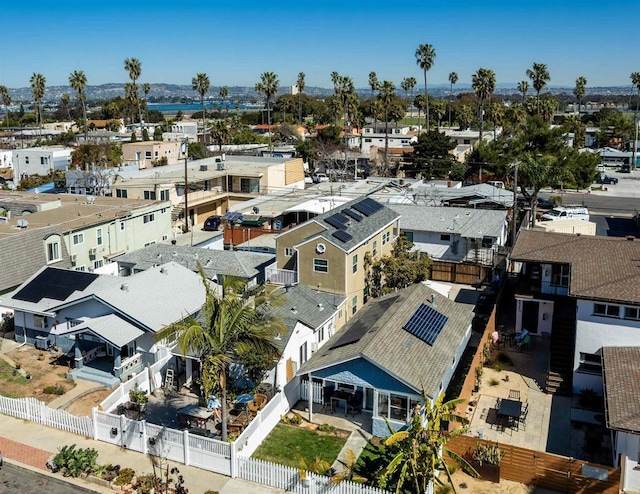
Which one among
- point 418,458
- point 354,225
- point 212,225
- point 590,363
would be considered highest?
point 354,225

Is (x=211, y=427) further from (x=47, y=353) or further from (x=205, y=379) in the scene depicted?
(x=47, y=353)

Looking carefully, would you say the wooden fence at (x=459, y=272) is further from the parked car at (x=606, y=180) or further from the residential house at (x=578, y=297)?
the parked car at (x=606, y=180)

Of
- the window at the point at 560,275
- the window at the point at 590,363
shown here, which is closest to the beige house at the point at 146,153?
the window at the point at 560,275

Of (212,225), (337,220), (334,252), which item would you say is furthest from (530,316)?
(212,225)

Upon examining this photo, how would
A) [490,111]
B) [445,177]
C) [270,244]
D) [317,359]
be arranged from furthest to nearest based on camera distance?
[490,111]
[445,177]
[270,244]
[317,359]

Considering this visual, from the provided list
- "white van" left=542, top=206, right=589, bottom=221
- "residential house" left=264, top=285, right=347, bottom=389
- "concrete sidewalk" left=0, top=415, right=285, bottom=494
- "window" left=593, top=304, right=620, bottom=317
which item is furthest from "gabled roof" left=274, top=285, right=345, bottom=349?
"white van" left=542, top=206, right=589, bottom=221

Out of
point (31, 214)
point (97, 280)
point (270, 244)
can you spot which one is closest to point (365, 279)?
point (270, 244)

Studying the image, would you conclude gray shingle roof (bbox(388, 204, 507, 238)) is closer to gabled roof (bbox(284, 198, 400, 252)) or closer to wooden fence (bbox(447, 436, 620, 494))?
gabled roof (bbox(284, 198, 400, 252))

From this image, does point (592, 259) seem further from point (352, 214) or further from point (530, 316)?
point (352, 214)
